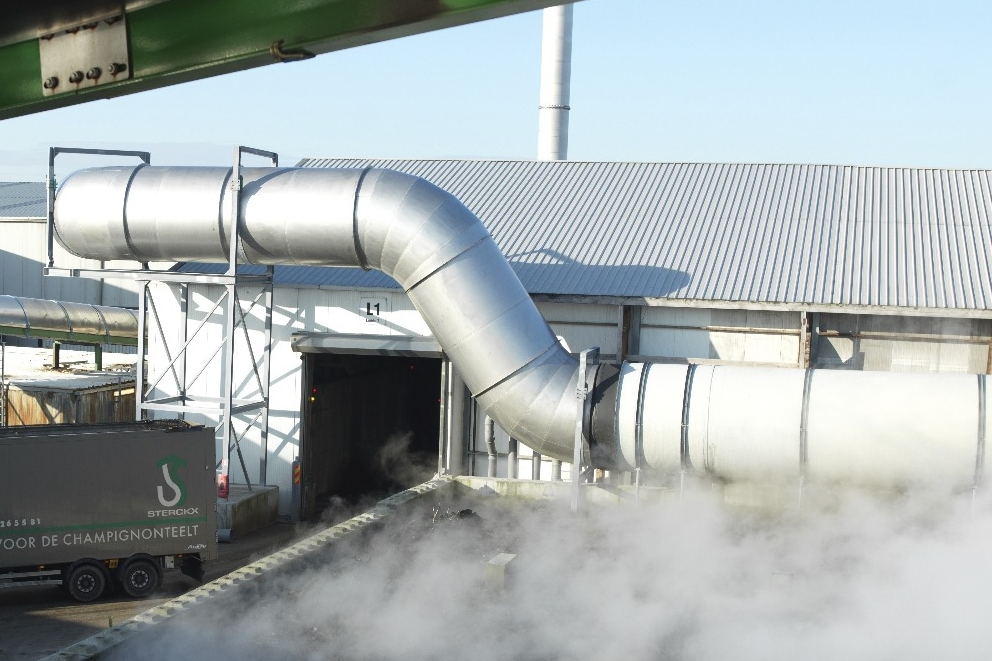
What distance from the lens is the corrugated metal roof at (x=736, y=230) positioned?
17.8m

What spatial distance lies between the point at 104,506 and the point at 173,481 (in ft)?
3.08

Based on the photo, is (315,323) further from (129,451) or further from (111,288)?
(111,288)

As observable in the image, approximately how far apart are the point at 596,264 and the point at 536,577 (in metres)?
7.98

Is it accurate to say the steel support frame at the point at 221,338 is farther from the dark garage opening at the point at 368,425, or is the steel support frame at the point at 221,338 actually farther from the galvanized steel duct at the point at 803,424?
the galvanized steel duct at the point at 803,424

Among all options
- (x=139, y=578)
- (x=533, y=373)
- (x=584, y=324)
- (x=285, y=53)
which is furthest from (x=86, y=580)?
(x=285, y=53)

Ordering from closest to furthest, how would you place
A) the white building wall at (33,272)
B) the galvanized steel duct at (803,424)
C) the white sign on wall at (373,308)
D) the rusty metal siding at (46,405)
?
the galvanized steel duct at (803,424)
the white sign on wall at (373,308)
the rusty metal siding at (46,405)
the white building wall at (33,272)

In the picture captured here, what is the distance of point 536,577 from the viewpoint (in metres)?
12.4

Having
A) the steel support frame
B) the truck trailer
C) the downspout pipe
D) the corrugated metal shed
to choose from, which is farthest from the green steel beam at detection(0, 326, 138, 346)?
the truck trailer

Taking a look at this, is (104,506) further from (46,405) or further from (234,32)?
(234,32)

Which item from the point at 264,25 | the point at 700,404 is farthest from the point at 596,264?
the point at 264,25

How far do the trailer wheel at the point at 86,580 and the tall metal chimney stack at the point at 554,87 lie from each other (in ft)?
66.1

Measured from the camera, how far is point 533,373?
15758 millimetres

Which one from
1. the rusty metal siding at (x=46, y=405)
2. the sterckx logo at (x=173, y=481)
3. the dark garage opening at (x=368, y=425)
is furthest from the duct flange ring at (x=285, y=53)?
the rusty metal siding at (x=46, y=405)

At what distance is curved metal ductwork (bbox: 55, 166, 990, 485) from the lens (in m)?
14.6
